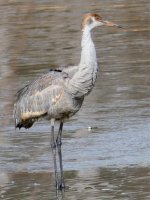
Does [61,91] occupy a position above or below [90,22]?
below

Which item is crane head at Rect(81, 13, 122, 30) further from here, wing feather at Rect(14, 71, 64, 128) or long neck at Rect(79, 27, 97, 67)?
wing feather at Rect(14, 71, 64, 128)

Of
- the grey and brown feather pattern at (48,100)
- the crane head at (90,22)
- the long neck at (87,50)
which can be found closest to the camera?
the long neck at (87,50)

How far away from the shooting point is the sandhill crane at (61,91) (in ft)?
33.0

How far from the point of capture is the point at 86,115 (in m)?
13.8

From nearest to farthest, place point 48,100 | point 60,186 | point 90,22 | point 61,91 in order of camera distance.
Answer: point 60,186, point 90,22, point 61,91, point 48,100

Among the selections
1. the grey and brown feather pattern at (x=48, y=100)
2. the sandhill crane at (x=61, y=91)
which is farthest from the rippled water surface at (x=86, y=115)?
the grey and brown feather pattern at (x=48, y=100)

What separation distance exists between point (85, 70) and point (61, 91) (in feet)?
1.44

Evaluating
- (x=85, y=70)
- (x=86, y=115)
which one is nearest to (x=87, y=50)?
(x=85, y=70)

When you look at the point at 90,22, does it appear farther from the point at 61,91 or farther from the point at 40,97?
the point at 40,97

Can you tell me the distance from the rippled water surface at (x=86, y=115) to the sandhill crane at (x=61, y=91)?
38cm

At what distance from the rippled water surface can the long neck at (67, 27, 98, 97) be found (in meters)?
0.92

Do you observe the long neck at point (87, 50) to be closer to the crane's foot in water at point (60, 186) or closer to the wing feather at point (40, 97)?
the wing feather at point (40, 97)

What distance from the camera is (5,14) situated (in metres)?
25.2

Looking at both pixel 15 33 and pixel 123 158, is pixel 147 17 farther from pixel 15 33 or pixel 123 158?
pixel 123 158
